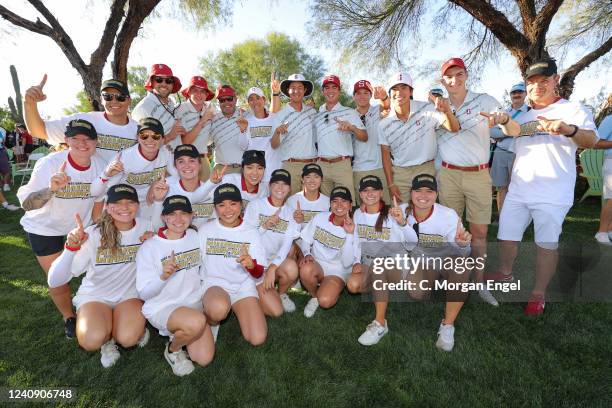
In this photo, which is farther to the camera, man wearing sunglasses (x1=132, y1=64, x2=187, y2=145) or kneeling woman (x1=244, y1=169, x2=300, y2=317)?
man wearing sunglasses (x1=132, y1=64, x2=187, y2=145)

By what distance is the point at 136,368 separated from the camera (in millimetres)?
3232

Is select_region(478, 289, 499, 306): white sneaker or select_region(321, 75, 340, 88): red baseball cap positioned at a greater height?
select_region(321, 75, 340, 88): red baseball cap

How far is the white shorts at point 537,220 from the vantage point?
3.85 m

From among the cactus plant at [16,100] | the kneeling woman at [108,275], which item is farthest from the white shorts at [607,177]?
the cactus plant at [16,100]

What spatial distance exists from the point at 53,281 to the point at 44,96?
2.12 meters

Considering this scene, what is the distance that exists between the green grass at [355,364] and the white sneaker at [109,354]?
0.20 feet

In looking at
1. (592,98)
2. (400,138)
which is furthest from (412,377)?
(592,98)

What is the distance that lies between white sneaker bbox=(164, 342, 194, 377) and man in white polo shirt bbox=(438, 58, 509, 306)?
3577 mm

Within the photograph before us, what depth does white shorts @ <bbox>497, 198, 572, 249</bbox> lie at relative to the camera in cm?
385

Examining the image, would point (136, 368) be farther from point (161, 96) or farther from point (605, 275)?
point (605, 275)

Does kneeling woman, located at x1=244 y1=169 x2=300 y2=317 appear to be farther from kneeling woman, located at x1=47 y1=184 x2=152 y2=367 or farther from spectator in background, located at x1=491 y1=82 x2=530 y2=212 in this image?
spectator in background, located at x1=491 y1=82 x2=530 y2=212

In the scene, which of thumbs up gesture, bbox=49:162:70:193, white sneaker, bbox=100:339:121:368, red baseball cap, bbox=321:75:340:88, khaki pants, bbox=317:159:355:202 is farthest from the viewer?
khaki pants, bbox=317:159:355:202

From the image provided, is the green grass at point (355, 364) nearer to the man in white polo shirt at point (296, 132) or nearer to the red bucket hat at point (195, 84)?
the man in white polo shirt at point (296, 132)


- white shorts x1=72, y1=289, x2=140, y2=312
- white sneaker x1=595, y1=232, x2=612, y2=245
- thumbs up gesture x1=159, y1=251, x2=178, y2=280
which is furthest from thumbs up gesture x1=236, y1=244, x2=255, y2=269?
white sneaker x1=595, y1=232, x2=612, y2=245
